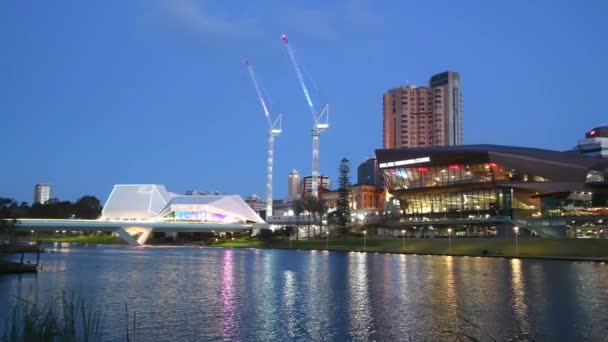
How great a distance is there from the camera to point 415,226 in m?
140

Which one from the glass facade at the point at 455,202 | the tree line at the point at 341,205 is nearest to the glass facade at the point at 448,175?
the glass facade at the point at 455,202

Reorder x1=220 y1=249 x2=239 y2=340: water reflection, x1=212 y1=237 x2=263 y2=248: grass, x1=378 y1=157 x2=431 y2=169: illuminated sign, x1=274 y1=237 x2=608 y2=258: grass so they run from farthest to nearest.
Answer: x1=212 y1=237 x2=263 y2=248: grass, x1=378 y1=157 x2=431 y2=169: illuminated sign, x1=274 y1=237 x2=608 y2=258: grass, x1=220 y1=249 x2=239 y2=340: water reflection

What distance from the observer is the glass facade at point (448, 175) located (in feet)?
412

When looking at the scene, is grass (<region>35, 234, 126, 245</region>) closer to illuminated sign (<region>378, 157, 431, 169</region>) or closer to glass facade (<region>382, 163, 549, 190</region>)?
illuminated sign (<region>378, 157, 431, 169</region>)

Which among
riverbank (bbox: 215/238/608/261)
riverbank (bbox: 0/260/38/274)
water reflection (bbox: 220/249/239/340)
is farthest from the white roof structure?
water reflection (bbox: 220/249/239/340)

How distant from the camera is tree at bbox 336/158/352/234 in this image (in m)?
142

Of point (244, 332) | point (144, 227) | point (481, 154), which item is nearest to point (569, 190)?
point (481, 154)

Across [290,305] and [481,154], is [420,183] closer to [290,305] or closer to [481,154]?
[481,154]

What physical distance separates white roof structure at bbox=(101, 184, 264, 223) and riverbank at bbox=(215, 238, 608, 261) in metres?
55.3

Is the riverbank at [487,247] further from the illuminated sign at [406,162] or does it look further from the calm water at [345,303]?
the illuminated sign at [406,162]

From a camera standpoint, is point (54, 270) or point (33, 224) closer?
point (54, 270)

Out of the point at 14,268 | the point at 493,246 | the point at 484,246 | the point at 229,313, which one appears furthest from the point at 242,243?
the point at 229,313

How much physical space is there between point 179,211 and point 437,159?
75.9 m

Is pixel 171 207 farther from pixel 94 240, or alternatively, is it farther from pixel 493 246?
pixel 493 246
